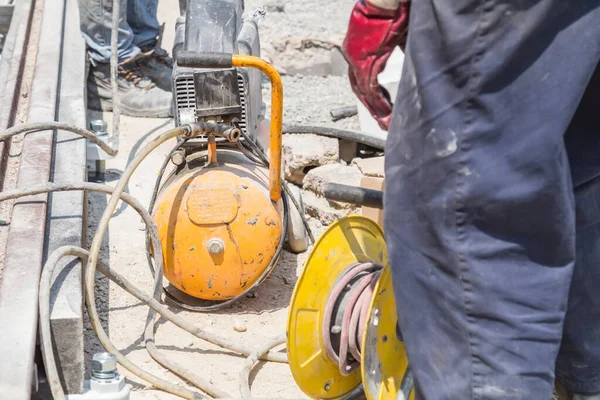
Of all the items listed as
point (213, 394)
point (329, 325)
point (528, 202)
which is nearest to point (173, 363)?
point (213, 394)

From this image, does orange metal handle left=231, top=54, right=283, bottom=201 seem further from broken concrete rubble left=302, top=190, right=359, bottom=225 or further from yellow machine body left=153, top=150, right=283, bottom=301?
broken concrete rubble left=302, top=190, right=359, bottom=225

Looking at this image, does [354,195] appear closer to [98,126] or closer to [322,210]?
[322,210]

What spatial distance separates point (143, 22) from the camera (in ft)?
17.4

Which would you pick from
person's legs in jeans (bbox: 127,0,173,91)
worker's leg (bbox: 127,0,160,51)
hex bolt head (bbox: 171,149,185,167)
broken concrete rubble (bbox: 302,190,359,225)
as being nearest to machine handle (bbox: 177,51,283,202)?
hex bolt head (bbox: 171,149,185,167)

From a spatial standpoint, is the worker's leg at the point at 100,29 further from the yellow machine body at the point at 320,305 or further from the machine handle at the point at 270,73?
the yellow machine body at the point at 320,305

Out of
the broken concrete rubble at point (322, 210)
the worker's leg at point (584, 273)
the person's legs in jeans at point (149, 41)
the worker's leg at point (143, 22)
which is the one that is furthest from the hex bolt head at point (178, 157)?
the worker's leg at point (143, 22)

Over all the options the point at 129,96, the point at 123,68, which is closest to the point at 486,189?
the point at 129,96

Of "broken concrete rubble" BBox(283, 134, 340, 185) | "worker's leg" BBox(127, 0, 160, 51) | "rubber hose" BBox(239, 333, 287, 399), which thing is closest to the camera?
"rubber hose" BBox(239, 333, 287, 399)

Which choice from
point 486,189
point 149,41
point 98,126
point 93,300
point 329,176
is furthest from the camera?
point 149,41

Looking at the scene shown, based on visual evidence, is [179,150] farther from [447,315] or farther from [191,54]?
[447,315]

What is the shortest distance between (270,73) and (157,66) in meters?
2.71

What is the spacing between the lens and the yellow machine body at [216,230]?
9.59 feet

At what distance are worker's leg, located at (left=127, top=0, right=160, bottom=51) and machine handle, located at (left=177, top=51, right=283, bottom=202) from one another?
105 inches

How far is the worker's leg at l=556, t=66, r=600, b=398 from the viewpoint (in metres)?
1.96
